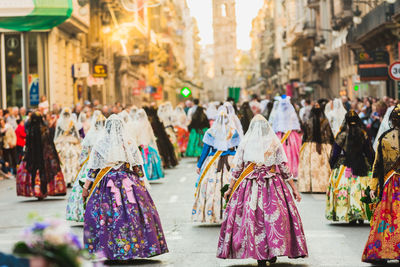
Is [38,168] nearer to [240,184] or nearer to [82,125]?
[82,125]

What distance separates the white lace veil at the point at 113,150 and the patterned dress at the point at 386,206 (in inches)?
96.8

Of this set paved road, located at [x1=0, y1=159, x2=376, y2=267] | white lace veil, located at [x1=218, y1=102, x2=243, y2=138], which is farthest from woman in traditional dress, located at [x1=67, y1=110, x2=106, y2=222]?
white lace veil, located at [x1=218, y1=102, x2=243, y2=138]

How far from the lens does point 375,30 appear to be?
36.8 m


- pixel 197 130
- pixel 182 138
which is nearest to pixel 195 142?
pixel 197 130

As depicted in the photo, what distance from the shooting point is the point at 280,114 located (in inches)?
770

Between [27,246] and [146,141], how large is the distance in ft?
57.4

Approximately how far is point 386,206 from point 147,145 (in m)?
12.8

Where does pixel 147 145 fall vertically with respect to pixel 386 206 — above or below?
above

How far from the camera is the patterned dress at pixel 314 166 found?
17516 mm

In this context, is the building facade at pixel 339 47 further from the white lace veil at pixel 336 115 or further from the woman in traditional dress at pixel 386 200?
the woman in traditional dress at pixel 386 200

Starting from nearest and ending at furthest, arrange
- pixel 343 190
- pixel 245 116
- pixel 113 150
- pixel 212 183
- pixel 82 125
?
pixel 113 150 < pixel 343 190 < pixel 212 183 < pixel 82 125 < pixel 245 116

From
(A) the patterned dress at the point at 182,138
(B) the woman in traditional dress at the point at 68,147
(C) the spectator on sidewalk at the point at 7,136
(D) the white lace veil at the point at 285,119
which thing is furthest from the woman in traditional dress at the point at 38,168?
(A) the patterned dress at the point at 182,138

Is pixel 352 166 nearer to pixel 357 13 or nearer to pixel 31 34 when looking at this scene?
pixel 31 34

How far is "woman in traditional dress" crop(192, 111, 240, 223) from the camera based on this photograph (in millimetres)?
12408
